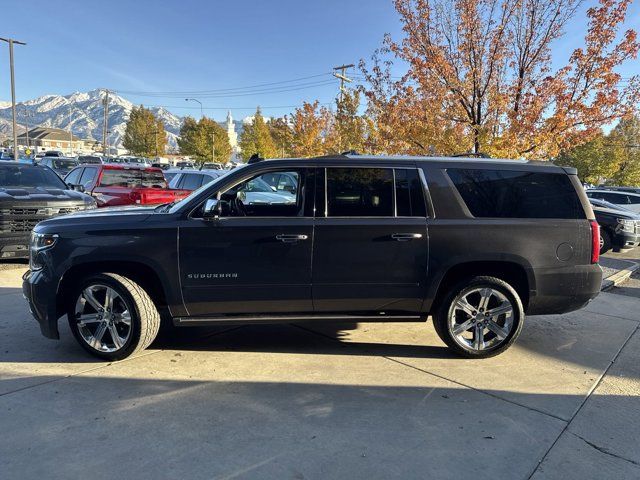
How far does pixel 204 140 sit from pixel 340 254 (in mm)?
58862

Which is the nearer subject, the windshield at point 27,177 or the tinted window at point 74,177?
the windshield at point 27,177

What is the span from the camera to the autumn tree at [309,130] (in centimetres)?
2892

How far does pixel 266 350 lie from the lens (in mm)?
4543

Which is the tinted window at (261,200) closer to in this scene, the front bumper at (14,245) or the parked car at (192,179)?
the front bumper at (14,245)

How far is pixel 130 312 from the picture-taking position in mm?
4090

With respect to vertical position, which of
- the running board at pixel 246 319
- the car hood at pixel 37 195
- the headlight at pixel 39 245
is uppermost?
the car hood at pixel 37 195

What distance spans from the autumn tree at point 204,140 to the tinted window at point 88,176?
Answer: 48823 millimetres

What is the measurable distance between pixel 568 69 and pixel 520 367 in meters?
6.94

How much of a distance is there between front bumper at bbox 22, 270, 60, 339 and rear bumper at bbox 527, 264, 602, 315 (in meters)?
4.41

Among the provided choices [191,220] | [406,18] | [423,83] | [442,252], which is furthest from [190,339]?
[406,18]

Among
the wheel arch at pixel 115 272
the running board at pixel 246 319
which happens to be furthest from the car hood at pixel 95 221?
the running board at pixel 246 319

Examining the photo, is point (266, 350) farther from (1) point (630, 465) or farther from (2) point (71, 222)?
(1) point (630, 465)

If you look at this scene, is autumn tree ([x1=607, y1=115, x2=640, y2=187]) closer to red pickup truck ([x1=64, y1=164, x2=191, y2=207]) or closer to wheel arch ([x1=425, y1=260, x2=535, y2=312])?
red pickup truck ([x1=64, y1=164, x2=191, y2=207])

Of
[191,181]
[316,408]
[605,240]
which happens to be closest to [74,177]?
[191,181]
